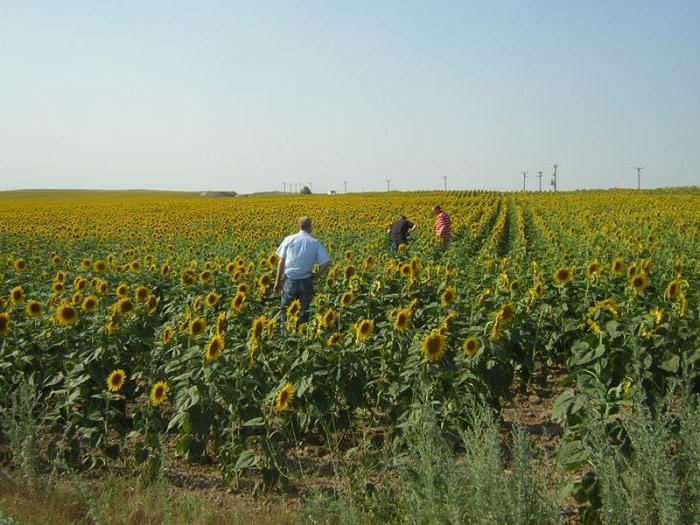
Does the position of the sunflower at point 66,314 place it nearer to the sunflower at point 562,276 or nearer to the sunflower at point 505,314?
the sunflower at point 505,314

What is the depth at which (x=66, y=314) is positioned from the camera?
16.8 feet

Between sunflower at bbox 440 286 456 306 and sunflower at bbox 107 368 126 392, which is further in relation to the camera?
sunflower at bbox 440 286 456 306

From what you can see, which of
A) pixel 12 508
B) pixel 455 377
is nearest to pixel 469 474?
pixel 455 377

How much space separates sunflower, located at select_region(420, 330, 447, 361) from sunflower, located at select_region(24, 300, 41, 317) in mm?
3521

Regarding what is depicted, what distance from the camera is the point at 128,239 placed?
17.3 m

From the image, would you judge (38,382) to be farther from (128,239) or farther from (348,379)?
(128,239)

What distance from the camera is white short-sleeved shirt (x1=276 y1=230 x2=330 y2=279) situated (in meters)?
7.30

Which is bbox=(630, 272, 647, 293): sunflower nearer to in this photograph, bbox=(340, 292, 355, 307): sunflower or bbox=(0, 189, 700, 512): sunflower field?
bbox=(0, 189, 700, 512): sunflower field

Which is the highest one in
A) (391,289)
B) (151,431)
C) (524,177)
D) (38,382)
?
(524,177)

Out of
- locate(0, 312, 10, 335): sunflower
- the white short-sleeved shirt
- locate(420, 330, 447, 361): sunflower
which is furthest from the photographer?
the white short-sleeved shirt

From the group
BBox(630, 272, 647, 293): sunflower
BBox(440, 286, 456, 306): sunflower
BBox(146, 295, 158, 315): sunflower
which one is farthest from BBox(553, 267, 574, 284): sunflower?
BBox(146, 295, 158, 315): sunflower

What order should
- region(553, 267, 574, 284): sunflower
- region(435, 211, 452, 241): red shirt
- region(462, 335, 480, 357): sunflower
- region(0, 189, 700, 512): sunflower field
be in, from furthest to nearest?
region(435, 211, 452, 241): red shirt, region(553, 267, 574, 284): sunflower, region(462, 335, 480, 357): sunflower, region(0, 189, 700, 512): sunflower field

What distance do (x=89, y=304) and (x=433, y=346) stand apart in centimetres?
318

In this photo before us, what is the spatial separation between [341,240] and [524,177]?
3505 inches
